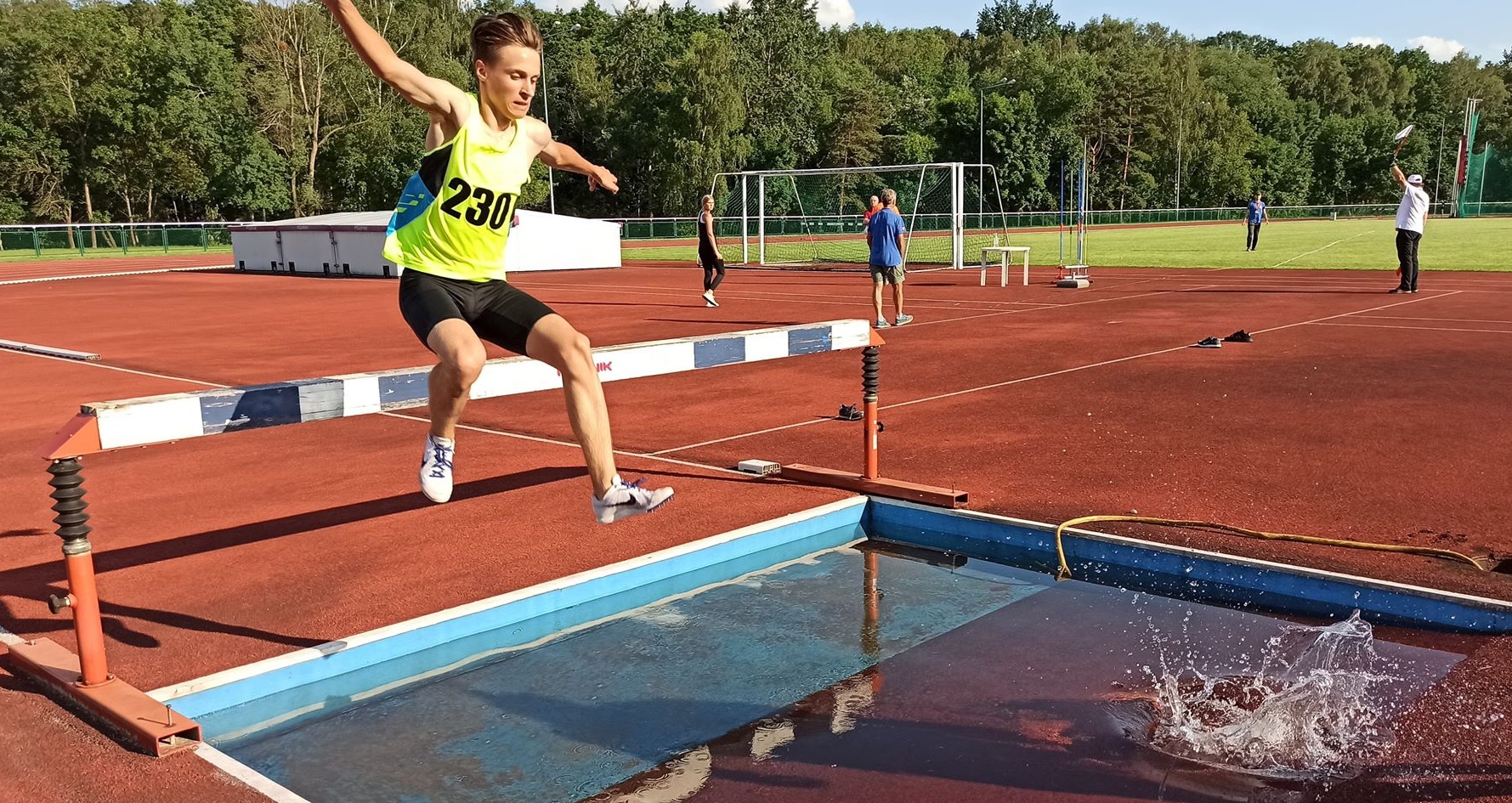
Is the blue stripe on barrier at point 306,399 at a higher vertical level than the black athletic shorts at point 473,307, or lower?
lower

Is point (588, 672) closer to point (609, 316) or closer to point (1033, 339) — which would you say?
point (1033, 339)

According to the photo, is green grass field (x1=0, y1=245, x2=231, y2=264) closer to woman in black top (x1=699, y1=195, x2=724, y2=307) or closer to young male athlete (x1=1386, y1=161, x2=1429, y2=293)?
woman in black top (x1=699, y1=195, x2=724, y2=307)

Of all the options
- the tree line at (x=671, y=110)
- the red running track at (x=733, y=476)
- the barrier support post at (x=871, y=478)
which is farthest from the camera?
the tree line at (x=671, y=110)

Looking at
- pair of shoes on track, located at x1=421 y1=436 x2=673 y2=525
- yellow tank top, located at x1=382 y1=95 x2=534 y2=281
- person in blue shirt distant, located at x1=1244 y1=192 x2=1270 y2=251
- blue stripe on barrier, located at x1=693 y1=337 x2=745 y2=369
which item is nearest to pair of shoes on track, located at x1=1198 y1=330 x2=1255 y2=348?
blue stripe on barrier, located at x1=693 y1=337 x2=745 y2=369

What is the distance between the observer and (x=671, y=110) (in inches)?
2726

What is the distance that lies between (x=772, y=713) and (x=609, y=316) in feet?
54.8

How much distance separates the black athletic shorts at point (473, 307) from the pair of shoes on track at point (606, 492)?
0.53 meters

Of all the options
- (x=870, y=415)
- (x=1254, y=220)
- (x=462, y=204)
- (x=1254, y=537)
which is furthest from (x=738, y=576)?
(x=1254, y=220)

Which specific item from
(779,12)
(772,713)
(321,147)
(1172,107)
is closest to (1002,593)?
(772,713)

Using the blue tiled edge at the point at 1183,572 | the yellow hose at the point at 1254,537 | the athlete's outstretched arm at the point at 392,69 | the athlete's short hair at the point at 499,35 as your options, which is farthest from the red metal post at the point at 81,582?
the yellow hose at the point at 1254,537

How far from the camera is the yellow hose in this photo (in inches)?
223

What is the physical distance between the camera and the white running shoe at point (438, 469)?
191 inches

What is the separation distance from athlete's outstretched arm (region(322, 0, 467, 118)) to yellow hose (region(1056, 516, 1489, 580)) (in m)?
3.74

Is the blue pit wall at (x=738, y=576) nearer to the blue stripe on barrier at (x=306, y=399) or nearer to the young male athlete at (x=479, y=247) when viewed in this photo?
the young male athlete at (x=479, y=247)
